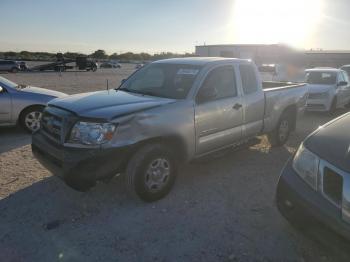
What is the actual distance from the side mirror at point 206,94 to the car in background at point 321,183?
1735 millimetres

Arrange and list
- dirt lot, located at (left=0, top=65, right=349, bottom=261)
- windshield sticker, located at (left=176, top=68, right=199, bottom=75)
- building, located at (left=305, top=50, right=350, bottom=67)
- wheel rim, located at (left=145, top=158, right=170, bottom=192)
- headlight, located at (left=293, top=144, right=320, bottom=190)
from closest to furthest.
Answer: headlight, located at (left=293, top=144, right=320, bottom=190)
dirt lot, located at (left=0, top=65, right=349, bottom=261)
wheel rim, located at (left=145, top=158, right=170, bottom=192)
windshield sticker, located at (left=176, top=68, right=199, bottom=75)
building, located at (left=305, top=50, right=350, bottom=67)

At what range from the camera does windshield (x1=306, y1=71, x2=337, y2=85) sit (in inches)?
464

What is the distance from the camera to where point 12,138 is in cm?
738

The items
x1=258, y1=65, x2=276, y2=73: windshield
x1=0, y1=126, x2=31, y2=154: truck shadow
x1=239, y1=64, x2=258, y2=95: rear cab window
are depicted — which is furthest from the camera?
x1=258, y1=65, x2=276, y2=73: windshield

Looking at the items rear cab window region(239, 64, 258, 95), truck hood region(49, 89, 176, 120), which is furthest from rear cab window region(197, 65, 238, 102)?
truck hood region(49, 89, 176, 120)

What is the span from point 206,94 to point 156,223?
1895mm

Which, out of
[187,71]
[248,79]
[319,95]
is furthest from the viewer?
[319,95]

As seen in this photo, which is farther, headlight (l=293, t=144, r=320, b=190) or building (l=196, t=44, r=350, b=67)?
building (l=196, t=44, r=350, b=67)

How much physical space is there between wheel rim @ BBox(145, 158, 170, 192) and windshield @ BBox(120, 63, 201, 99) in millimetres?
942

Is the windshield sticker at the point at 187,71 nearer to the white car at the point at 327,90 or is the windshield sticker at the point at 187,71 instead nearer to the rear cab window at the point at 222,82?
the rear cab window at the point at 222,82

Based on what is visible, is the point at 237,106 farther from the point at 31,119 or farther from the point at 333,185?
the point at 31,119

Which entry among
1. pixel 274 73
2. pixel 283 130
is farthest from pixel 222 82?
pixel 274 73

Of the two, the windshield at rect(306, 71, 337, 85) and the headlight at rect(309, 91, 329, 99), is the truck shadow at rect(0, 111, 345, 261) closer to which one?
the headlight at rect(309, 91, 329, 99)

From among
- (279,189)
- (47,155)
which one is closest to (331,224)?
(279,189)
